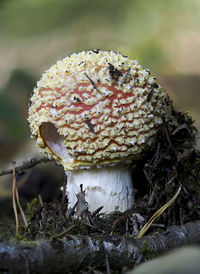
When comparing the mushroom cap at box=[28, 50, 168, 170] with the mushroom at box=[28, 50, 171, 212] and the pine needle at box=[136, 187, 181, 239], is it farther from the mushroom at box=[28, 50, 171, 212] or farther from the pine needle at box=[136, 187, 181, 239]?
the pine needle at box=[136, 187, 181, 239]

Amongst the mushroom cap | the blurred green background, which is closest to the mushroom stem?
the mushroom cap

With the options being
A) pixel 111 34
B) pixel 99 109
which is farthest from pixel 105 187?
pixel 111 34

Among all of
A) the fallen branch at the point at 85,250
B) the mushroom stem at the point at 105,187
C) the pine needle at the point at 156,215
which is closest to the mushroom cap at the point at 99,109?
the mushroom stem at the point at 105,187

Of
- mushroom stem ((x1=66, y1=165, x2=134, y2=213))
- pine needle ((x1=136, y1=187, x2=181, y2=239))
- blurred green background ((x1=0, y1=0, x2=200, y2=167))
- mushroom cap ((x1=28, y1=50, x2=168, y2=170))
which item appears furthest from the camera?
blurred green background ((x1=0, y1=0, x2=200, y2=167))

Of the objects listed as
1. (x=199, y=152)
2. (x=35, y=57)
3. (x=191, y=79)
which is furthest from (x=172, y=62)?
(x=199, y=152)

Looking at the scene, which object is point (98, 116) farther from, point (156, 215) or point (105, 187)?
point (156, 215)

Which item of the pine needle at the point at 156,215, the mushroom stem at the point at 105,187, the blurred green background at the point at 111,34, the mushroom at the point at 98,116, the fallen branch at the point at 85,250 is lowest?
the fallen branch at the point at 85,250

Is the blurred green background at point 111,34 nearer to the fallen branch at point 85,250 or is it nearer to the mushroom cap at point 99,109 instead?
the mushroom cap at point 99,109
